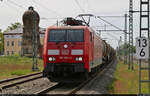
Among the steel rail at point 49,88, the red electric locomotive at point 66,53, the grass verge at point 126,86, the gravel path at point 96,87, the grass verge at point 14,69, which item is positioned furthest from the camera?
the grass verge at point 14,69

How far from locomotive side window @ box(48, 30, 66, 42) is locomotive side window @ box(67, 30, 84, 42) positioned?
301mm

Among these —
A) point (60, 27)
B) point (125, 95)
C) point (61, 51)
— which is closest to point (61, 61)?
point (61, 51)

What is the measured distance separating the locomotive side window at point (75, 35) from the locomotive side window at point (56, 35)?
301 mm

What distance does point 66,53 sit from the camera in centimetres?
1400

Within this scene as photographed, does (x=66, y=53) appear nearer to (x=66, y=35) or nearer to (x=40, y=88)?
(x=66, y=35)

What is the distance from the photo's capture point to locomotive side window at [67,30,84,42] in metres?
14.2

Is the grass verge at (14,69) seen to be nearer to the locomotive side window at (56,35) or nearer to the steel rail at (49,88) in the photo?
the steel rail at (49,88)

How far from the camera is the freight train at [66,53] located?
13875mm

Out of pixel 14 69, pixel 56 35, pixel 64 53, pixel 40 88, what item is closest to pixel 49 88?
pixel 40 88

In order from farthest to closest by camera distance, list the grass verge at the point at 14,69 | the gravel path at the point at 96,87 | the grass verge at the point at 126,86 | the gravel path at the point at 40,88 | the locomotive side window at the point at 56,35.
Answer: the grass verge at the point at 14,69 < the locomotive side window at the point at 56,35 < the grass verge at the point at 126,86 < the gravel path at the point at 96,87 < the gravel path at the point at 40,88

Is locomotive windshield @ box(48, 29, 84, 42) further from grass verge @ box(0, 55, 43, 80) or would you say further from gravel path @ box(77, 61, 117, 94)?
grass verge @ box(0, 55, 43, 80)

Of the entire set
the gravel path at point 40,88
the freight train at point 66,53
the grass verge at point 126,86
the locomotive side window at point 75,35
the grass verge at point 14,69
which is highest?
the locomotive side window at point 75,35

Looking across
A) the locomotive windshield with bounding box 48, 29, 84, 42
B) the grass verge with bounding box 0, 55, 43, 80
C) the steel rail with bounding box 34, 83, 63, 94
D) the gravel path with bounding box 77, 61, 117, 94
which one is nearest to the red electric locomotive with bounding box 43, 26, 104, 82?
the locomotive windshield with bounding box 48, 29, 84, 42

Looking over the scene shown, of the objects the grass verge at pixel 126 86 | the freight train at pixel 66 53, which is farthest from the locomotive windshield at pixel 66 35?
the grass verge at pixel 126 86
